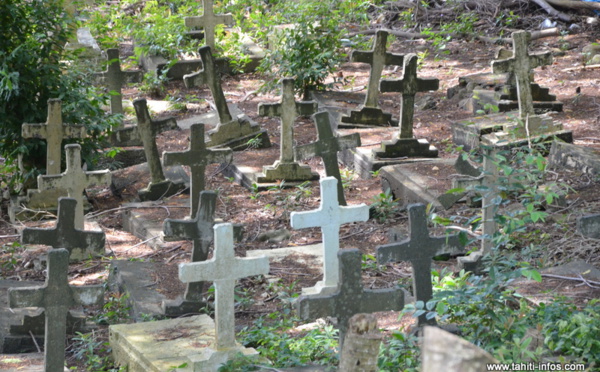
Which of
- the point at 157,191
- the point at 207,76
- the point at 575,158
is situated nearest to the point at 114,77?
the point at 207,76

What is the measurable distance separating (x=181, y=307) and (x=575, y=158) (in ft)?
14.7

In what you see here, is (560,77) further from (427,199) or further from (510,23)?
(427,199)

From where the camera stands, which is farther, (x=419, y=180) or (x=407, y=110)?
(x=407, y=110)

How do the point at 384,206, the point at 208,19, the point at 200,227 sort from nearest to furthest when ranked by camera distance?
the point at 200,227
the point at 384,206
the point at 208,19

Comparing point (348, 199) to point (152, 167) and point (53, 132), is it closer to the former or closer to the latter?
point (152, 167)

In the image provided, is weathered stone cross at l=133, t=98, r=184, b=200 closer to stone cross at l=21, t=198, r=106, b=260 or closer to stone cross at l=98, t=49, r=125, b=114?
stone cross at l=98, t=49, r=125, b=114

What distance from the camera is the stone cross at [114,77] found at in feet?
39.4

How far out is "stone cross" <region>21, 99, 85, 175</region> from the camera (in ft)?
31.0

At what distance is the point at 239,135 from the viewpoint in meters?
11.5

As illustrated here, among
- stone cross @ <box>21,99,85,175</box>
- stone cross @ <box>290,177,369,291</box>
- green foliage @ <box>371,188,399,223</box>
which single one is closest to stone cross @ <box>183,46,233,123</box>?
stone cross @ <box>21,99,85,175</box>

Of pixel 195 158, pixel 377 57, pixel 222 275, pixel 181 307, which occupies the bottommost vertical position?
pixel 181 307

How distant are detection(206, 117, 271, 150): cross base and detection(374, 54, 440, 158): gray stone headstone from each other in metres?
1.79

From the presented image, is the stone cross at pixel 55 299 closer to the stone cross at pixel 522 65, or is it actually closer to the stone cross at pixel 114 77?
the stone cross at pixel 522 65

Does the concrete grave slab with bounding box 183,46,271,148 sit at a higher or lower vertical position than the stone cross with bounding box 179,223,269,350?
higher
